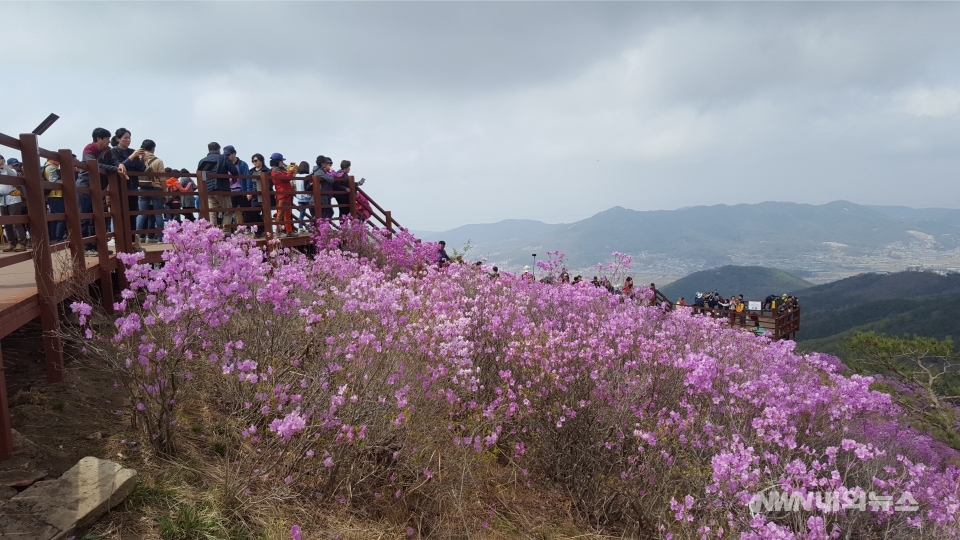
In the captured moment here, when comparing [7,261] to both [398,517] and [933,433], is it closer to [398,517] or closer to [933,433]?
[398,517]

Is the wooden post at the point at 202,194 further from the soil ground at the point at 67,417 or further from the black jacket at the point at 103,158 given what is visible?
the soil ground at the point at 67,417

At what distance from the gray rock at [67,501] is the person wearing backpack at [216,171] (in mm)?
6985

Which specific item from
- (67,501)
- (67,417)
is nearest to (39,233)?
(67,417)

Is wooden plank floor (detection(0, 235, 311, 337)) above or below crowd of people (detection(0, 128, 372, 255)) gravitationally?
below

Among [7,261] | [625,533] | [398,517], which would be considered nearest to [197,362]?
[7,261]

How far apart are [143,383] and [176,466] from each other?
64 cm

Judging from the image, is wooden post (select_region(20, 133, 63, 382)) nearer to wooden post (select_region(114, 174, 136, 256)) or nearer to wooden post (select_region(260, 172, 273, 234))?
wooden post (select_region(114, 174, 136, 256))

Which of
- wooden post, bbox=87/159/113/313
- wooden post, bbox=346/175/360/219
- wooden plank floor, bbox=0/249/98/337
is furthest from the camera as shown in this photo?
wooden post, bbox=346/175/360/219

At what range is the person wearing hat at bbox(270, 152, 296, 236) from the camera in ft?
36.7

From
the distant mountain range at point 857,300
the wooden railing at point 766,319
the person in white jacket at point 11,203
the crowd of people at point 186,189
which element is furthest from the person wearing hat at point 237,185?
the wooden railing at point 766,319

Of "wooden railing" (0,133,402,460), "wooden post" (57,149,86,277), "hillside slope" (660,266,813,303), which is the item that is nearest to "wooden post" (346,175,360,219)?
"wooden railing" (0,133,402,460)

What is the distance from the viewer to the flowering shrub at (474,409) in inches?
152

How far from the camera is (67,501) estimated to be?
3.11 meters

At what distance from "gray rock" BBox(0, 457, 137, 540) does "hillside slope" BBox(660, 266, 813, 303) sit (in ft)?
544
